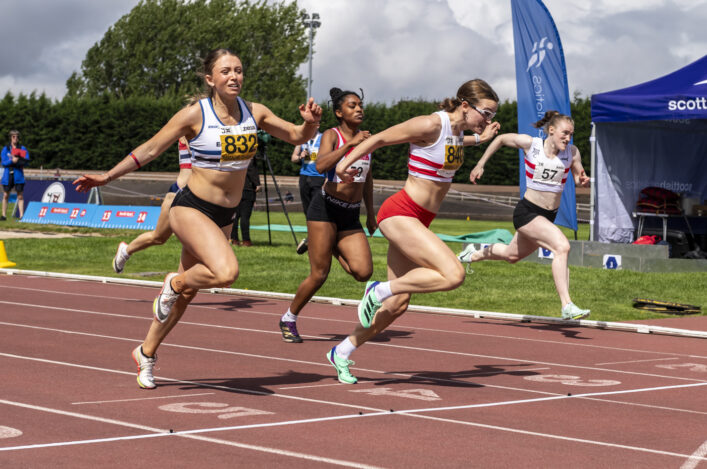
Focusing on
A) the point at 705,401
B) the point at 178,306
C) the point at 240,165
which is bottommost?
the point at 705,401

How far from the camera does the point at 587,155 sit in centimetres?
4691

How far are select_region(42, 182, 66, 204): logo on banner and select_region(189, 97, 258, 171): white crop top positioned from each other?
850 inches

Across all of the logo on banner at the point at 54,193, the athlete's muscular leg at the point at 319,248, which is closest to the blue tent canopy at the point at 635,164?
the athlete's muscular leg at the point at 319,248

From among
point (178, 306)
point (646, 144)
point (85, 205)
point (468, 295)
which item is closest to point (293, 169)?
point (85, 205)

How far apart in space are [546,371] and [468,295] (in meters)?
5.74

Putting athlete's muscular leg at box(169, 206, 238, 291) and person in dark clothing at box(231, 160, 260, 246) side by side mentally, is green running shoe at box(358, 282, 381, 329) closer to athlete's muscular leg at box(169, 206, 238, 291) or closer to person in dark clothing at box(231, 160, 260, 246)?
athlete's muscular leg at box(169, 206, 238, 291)

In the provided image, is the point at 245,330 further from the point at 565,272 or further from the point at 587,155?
the point at 587,155

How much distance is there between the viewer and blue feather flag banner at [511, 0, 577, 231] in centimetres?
1822

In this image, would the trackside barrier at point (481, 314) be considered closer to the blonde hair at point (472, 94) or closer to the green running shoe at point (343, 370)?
the blonde hair at point (472, 94)

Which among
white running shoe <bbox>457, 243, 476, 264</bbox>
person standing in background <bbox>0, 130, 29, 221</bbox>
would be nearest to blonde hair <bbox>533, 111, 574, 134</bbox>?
white running shoe <bbox>457, 243, 476, 264</bbox>

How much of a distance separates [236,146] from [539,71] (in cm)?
1201

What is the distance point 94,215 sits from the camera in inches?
986

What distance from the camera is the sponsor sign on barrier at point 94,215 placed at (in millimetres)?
23875

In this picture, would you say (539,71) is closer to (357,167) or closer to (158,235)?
(158,235)
